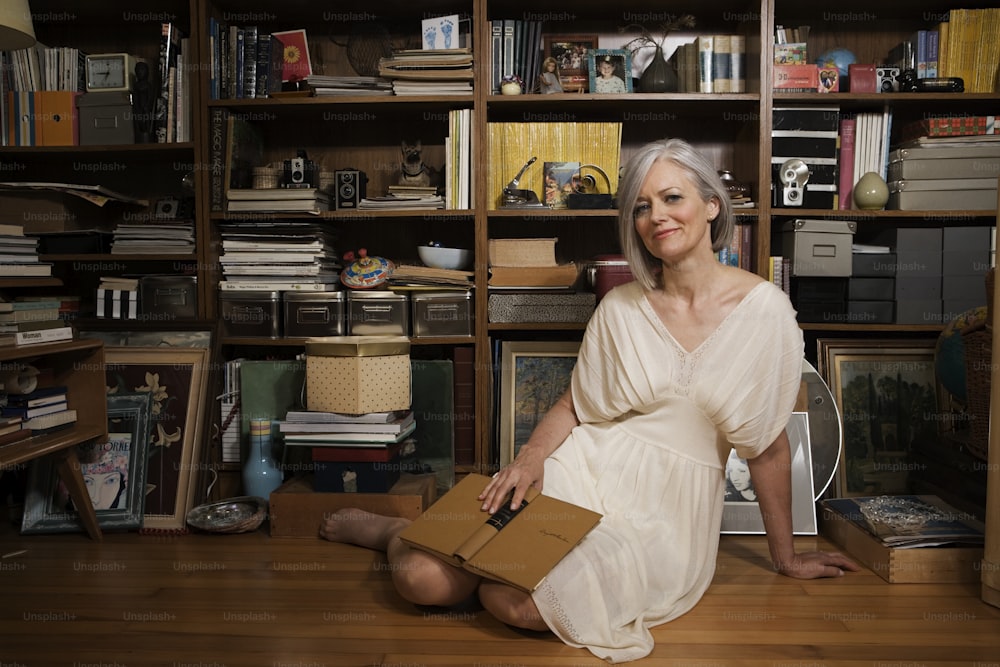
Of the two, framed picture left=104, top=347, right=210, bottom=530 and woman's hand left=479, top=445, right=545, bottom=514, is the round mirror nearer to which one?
woman's hand left=479, top=445, right=545, bottom=514

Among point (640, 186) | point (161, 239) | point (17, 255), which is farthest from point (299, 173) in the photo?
point (640, 186)

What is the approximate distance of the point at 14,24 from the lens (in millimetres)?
1976

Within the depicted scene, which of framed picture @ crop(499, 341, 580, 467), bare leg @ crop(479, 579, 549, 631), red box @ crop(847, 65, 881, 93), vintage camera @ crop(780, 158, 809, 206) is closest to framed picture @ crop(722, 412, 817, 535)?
framed picture @ crop(499, 341, 580, 467)

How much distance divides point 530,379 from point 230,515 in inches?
46.0

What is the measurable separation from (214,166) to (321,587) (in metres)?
1.61

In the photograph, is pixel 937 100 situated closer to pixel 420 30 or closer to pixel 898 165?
pixel 898 165

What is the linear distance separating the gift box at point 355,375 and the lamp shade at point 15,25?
117cm

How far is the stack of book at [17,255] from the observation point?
2205 mm

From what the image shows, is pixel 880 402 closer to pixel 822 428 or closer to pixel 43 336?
pixel 822 428

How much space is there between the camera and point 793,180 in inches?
107

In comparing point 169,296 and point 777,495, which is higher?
point 169,296

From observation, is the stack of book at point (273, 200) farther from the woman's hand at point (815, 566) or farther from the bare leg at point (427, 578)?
the woman's hand at point (815, 566)

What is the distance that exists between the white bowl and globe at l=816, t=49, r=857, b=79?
1528 millimetres

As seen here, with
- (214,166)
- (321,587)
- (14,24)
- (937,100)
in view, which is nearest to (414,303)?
(214,166)
